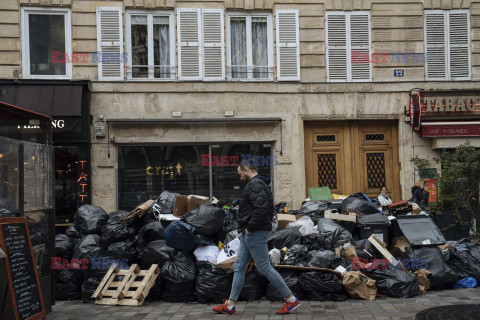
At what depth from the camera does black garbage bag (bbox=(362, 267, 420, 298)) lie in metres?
6.74

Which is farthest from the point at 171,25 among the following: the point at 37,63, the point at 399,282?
the point at 399,282

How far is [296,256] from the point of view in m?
7.09

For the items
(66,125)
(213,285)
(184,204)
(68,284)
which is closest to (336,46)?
(184,204)

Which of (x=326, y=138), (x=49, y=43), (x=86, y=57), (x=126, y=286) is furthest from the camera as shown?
(x=326, y=138)

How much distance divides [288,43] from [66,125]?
5818 mm

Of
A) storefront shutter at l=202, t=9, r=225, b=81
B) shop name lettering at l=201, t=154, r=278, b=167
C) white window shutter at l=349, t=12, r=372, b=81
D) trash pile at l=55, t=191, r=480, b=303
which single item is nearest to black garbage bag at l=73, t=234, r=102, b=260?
trash pile at l=55, t=191, r=480, b=303

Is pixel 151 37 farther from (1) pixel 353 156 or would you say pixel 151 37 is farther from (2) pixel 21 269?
(2) pixel 21 269

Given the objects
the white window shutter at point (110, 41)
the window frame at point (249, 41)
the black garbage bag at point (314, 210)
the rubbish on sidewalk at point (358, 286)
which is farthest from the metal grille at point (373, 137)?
the rubbish on sidewalk at point (358, 286)

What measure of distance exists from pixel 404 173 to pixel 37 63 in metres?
9.65

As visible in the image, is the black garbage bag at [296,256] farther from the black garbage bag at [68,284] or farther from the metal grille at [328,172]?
the metal grille at [328,172]

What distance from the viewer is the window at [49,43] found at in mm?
12359

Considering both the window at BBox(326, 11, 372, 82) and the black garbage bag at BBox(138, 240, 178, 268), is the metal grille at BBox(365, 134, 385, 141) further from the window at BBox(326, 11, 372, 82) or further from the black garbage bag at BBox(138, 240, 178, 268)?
the black garbage bag at BBox(138, 240, 178, 268)

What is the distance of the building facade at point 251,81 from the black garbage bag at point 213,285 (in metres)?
5.83

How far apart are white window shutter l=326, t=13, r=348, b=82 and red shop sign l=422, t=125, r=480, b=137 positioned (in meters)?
2.47
